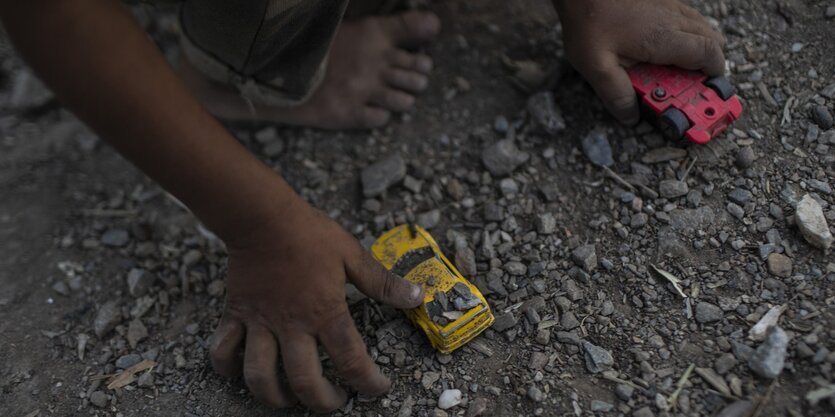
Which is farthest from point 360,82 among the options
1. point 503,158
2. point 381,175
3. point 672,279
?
point 672,279

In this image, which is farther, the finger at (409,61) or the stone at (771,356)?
the finger at (409,61)

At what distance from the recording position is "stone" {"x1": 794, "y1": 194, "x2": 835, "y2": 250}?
154 centimetres

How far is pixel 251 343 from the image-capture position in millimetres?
1512

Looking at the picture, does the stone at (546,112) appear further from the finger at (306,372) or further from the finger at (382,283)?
the finger at (306,372)

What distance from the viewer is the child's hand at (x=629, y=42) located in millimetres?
1713

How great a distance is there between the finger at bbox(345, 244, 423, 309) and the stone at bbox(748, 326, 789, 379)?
642 mm

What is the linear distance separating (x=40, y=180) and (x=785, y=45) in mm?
1994

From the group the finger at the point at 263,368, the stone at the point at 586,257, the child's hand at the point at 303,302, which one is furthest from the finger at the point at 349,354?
the stone at the point at 586,257

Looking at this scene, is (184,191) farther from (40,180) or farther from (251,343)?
(40,180)

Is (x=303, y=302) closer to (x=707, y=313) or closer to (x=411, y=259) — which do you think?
(x=411, y=259)

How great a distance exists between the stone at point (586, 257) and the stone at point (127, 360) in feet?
3.25

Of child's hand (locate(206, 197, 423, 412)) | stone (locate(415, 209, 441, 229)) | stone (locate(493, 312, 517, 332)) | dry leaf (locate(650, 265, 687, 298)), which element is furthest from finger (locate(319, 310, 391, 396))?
dry leaf (locate(650, 265, 687, 298))

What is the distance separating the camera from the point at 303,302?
148cm

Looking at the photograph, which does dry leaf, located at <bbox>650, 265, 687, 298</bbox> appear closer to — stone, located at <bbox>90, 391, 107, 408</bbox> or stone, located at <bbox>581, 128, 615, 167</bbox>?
stone, located at <bbox>581, 128, 615, 167</bbox>
